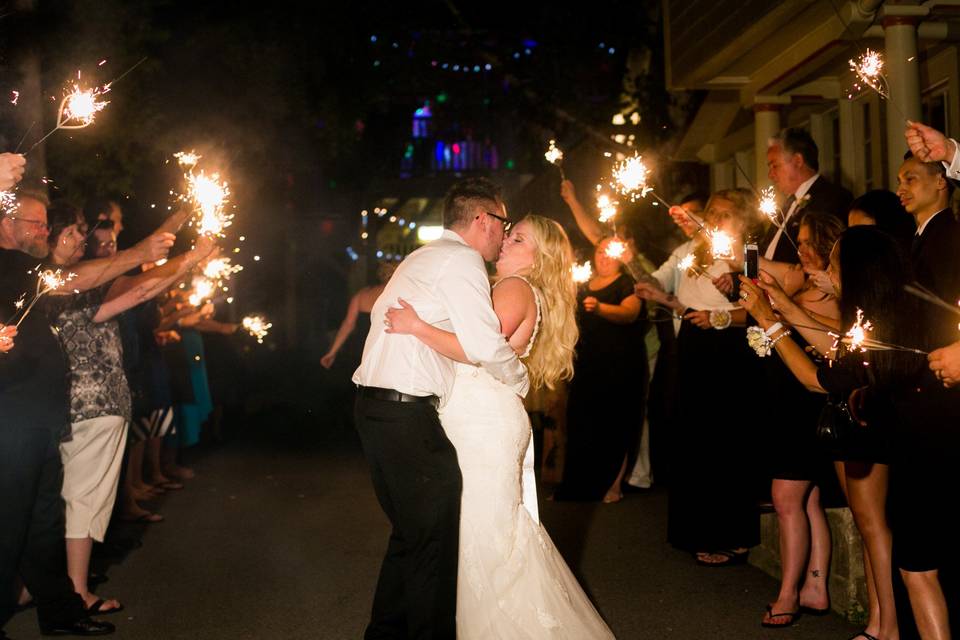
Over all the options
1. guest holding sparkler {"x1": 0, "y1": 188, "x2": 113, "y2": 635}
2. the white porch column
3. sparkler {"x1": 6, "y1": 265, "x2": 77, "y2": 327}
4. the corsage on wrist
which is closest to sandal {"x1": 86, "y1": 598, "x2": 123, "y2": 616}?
guest holding sparkler {"x1": 0, "y1": 188, "x2": 113, "y2": 635}

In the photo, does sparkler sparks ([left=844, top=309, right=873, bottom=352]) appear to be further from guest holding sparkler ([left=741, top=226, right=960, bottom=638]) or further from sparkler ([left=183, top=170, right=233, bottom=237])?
sparkler ([left=183, top=170, right=233, bottom=237])

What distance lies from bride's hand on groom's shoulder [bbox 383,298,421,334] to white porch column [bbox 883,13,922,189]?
16.0 ft

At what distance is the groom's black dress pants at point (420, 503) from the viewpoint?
5023 mm

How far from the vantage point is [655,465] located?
11016mm

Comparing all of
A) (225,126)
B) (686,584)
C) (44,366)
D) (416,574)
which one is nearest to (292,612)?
(416,574)

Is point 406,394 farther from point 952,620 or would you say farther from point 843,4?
point 843,4

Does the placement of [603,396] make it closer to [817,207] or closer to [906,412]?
[817,207]

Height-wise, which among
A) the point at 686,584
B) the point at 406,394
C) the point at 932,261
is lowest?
the point at 686,584

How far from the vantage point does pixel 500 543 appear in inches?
207

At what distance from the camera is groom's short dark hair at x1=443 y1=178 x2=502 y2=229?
211 inches

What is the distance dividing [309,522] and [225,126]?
34.9 feet

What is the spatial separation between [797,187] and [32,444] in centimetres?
502

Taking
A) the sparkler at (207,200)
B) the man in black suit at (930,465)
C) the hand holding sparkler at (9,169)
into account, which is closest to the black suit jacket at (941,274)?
the man in black suit at (930,465)

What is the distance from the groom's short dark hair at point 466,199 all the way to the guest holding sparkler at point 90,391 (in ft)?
6.12
